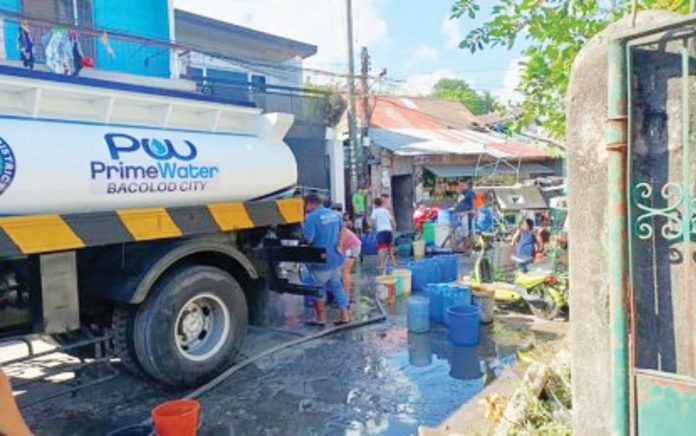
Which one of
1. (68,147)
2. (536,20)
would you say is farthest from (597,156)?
(68,147)

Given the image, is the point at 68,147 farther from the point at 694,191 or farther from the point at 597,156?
the point at 694,191

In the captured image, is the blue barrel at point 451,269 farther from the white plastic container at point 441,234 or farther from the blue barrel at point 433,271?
the white plastic container at point 441,234

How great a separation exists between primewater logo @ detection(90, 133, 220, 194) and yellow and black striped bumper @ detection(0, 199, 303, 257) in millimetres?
196

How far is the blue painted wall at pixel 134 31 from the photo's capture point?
32.6ft

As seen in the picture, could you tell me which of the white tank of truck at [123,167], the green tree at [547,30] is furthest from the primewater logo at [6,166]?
the green tree at [547,30]

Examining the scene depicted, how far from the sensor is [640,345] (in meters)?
2.31

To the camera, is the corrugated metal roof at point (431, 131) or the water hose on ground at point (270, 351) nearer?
the water hose on ground at point (270, 351)

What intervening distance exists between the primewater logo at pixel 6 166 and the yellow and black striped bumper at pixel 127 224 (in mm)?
244

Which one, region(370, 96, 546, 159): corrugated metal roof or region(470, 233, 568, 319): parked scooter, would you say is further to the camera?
region(370, 96, 546, 159): corrugated metal roof

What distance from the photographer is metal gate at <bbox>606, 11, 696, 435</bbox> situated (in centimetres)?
212

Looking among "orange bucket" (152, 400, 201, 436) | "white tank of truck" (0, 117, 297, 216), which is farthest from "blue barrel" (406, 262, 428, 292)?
"orange bucket" (152, 400, 201, 436)

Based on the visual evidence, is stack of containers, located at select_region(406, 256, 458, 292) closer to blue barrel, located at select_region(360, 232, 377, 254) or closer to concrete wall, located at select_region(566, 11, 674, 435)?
blue barrel, located at select_region(360, 232, 377, 254)

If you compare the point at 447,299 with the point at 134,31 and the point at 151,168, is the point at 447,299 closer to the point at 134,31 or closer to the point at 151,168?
the point at 151,168

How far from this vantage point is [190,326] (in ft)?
17.0
